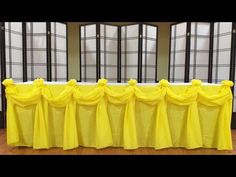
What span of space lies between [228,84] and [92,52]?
2231mm

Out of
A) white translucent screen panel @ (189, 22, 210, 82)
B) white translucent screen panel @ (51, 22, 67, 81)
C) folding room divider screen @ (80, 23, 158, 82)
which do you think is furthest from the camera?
folding room divider screen @ (80, 23, 158, 82)

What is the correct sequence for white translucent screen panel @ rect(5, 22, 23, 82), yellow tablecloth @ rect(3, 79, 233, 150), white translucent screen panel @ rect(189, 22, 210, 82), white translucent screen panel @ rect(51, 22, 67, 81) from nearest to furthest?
yellow tablecloth @ rect(3, 79, 233, 150), white translucent screen panel @ rect(5, 22, 23, 82), white translucent screen panel @ rect(189, 22, 210, 82), white translucent screen panel @ rect(51, 22, 67, 81)

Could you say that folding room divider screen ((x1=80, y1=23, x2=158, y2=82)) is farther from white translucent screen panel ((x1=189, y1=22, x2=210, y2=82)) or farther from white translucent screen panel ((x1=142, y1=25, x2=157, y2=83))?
white translucent screen panel ((x1=189, y1=22, x2=210, y2=82))

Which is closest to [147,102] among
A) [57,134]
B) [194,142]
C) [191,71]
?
[194,142]

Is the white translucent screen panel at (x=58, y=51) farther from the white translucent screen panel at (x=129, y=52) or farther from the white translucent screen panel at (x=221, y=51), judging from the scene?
the white translucent screen panel at (x=221, y=51)

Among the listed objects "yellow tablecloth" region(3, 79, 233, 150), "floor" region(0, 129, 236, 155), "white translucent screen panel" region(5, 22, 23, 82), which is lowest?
"floor" region(0, 129, 236, 155)

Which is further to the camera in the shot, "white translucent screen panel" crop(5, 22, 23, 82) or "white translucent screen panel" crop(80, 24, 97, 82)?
"white translucent screen panel" crop(80, 24, 97, 82)

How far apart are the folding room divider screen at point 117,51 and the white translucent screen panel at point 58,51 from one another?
0.32 m

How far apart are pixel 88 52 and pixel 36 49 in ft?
2.83

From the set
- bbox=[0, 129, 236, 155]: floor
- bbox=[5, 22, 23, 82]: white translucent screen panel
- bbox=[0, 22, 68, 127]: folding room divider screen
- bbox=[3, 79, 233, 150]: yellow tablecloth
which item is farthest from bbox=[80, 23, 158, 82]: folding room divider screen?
bbox=[0, 129, 236, 155]: floor

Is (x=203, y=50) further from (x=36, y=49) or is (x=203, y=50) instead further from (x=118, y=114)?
(x=36, y=49)

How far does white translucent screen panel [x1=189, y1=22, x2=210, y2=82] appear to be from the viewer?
Answer: 3.19m

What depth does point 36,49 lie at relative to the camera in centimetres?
323

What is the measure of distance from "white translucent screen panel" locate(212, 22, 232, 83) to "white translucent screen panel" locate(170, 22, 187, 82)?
0.48 metres
